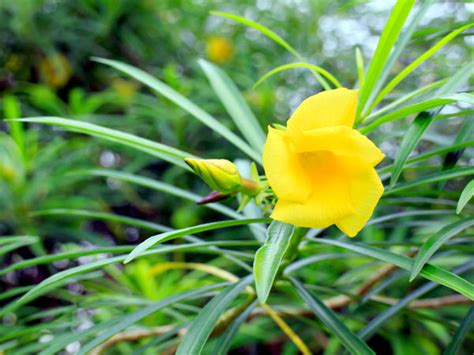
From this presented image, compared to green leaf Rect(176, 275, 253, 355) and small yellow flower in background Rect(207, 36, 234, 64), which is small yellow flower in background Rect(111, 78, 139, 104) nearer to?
small yellow flower in background Rect(207, 36, 234, 64)

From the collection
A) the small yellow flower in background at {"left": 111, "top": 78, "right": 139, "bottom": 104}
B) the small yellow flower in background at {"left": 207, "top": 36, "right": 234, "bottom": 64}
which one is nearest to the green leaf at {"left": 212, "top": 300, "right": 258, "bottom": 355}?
the small yellow flower in background at {"left": 111, "top": 78, "right": 139, "bottom": 104}

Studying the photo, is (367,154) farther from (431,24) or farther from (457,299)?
(431,24)

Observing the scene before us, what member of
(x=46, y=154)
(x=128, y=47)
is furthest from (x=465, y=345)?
(x=128, y=47)

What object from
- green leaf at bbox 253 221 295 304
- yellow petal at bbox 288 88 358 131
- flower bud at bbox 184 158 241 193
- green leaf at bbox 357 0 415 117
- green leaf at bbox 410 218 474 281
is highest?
green leaf at bbox 357 0 415 117

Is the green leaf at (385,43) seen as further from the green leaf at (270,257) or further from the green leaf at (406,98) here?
the green leaf at (270,257)

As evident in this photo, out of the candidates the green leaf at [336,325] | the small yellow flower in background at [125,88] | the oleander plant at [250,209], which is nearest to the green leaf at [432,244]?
the oleander plant at [250,209]

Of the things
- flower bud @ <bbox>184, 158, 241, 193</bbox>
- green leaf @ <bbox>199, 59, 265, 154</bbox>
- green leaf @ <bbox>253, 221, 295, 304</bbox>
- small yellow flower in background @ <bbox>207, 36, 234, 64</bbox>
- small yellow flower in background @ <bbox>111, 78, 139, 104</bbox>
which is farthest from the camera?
small yellow flower in background @ <bbox>207, 36, 234, 64</bbox>
